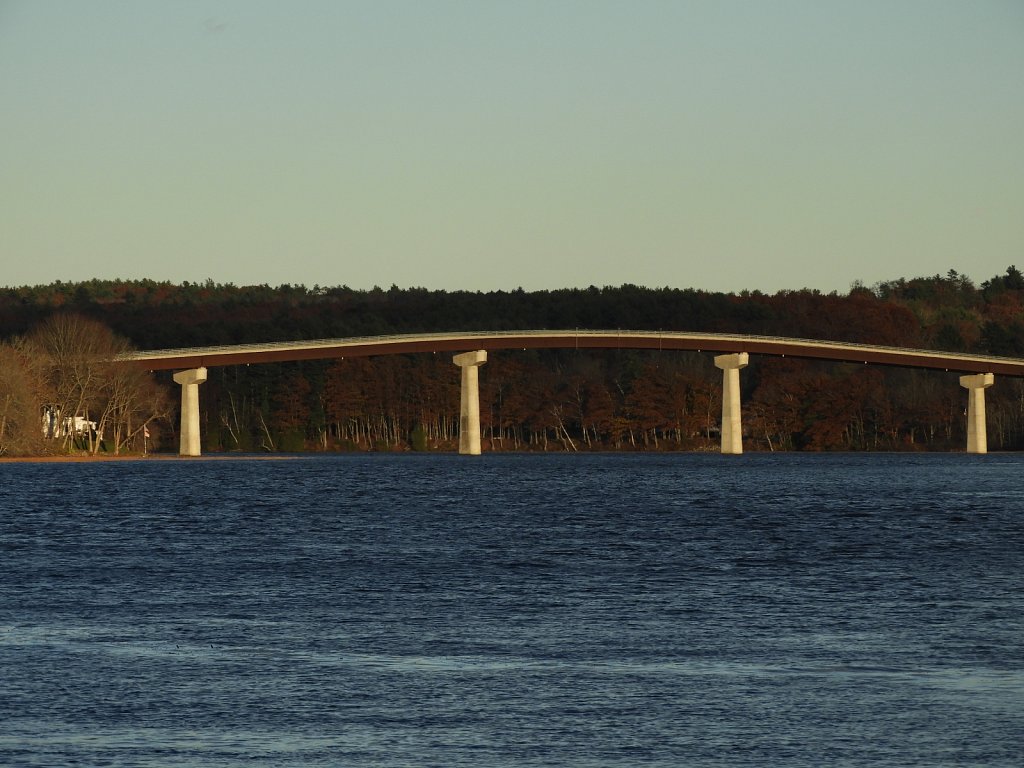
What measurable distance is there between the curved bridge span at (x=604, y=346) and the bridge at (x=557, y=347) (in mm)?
101

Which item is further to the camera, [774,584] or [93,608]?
[774,584]

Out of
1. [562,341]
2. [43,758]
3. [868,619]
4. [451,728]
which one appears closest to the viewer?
[43,758]

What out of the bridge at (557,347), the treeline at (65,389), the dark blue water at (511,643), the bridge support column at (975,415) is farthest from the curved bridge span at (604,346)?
the dark blue water at (511,643)

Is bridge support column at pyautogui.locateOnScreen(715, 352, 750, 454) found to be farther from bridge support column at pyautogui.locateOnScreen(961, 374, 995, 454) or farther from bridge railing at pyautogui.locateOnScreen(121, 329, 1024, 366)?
bridge support column at pyautogui.locateOnScreen(961, 374, 995, 454)

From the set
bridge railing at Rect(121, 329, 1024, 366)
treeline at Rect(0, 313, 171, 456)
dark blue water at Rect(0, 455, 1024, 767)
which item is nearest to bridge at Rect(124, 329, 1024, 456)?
bridge railing at Rect(121, 329, 1024, 366)

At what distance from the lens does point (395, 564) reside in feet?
138

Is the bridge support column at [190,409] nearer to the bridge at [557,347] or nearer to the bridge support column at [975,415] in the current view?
the bridge at [557,347]

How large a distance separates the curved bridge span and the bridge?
0.33ft

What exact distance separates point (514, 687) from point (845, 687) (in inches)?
183

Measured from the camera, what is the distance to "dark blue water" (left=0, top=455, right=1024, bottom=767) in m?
18.9

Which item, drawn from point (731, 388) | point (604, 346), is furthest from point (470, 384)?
point (731, 388)

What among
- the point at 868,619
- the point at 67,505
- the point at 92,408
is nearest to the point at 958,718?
the point at 868,619

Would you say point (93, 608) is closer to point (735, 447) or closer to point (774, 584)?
point (774, 584)

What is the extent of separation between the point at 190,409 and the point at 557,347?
129 ft
